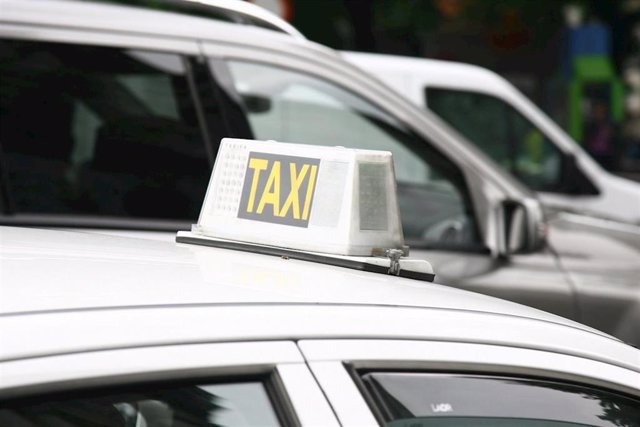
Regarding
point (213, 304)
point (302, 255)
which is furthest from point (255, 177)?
point (213, 304)

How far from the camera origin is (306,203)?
216cm

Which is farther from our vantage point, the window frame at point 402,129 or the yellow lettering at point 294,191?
the window frame at point 402,129

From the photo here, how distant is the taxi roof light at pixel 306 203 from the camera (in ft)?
6.91

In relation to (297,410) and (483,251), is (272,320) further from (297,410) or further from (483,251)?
(483,251)

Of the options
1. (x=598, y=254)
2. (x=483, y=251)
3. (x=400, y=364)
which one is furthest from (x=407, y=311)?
(x=598, y=254)

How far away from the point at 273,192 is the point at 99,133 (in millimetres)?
2161

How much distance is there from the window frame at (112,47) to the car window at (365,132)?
155 millimetres

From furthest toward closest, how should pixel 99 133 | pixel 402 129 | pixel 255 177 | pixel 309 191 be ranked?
pixel 402 129 → pixel 99 133 → pixel 255 177 → pixel 309 191

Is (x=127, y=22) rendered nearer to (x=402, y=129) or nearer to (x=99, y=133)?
(x=99, y=133)

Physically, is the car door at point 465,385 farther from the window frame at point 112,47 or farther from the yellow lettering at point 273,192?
the window frame at point 112,47

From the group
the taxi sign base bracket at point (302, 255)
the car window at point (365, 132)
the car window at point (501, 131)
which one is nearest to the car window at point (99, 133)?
the car window at point (365, 132)

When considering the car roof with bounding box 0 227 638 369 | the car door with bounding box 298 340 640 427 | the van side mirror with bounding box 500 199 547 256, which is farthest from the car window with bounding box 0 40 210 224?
the car door with bounding box 298 340 640 427

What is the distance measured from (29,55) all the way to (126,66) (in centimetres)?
31

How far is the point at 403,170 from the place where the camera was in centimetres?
486
